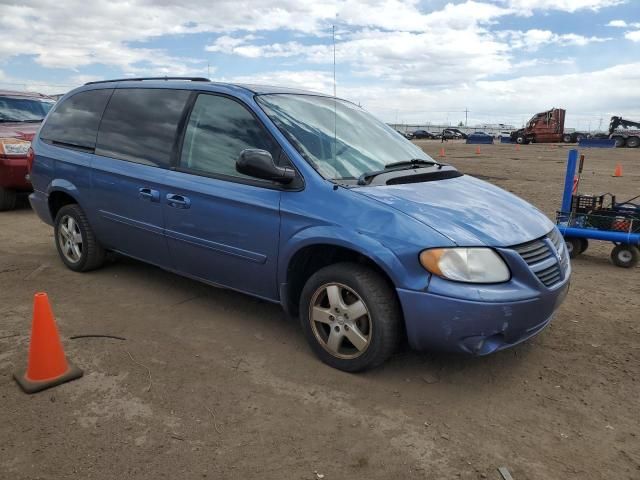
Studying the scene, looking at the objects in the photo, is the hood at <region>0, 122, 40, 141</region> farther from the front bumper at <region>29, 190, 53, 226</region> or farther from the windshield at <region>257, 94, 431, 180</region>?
the windshield at <region>257, 94, 431, 180</region>

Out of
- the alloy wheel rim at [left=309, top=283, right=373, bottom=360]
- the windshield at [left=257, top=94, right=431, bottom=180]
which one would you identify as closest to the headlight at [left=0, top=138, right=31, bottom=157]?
the windshield at [left=257, top=94, right=431, bottom=180]

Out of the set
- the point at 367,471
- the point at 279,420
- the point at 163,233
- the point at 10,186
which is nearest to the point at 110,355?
the point at 163,233

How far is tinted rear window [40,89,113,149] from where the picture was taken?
476 cm

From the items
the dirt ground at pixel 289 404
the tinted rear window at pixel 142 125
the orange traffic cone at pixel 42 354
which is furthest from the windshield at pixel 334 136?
the orange traffic cone at pixel 42 354

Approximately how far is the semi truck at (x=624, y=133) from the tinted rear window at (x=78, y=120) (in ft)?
135

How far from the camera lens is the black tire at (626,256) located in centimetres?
568

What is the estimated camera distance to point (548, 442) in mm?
2604

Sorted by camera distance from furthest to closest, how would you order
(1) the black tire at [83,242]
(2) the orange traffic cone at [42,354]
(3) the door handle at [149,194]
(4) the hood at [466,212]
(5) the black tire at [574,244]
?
(5) the black tire at [574,244] → (1) the black tire at [83,242] → (3) the door handle at [149,194] → (2) the orange traffic cone at [42,354] → (4) the hood at [466,212]

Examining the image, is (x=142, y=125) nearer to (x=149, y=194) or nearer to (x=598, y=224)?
(x=149, y=194)

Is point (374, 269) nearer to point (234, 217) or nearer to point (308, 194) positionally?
point (308, 194)

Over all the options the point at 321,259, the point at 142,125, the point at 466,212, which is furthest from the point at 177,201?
the point at 466,212

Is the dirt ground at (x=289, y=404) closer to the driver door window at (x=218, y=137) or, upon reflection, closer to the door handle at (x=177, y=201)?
the door handle at (x=177, y=201)

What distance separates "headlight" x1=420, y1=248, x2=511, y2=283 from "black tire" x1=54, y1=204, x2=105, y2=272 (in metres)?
3.42

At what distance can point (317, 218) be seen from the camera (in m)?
3.18
